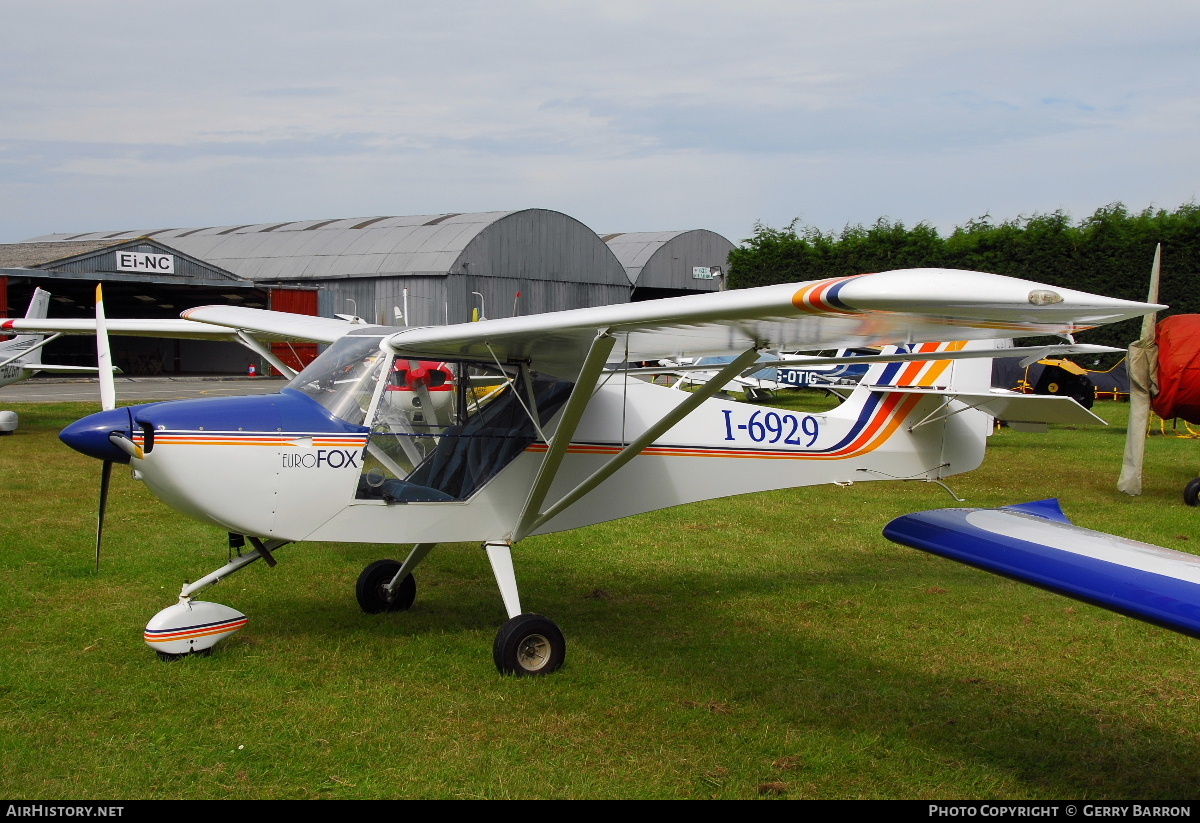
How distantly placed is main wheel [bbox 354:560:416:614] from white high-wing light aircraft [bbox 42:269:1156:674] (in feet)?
0.04

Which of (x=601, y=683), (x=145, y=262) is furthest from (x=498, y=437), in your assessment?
(x=145, y=262)

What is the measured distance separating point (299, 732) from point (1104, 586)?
3.41m

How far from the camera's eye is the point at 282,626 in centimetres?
611

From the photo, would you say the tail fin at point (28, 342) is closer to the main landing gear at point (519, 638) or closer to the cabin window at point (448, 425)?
the cabin window at point (448, 425)

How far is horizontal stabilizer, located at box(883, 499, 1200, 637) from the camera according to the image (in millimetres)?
3143

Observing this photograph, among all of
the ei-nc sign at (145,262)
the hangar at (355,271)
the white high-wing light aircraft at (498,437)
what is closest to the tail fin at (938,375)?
the white high-wing light aircraft at (498,437)

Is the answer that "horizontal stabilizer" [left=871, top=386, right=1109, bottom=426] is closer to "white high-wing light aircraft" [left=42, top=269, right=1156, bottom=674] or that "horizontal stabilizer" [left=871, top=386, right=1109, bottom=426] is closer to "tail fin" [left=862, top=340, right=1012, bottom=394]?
"tail fin" [left=862, top=340, right=1012, bottom=394]

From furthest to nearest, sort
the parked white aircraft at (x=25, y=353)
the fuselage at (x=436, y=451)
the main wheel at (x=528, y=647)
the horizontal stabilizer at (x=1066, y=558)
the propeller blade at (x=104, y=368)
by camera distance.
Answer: the parked white aircraft at (x=25, y=353)
the propeller blade at (x=104, y=368)
the main wheel at (x=528, y=647)
the fuselage at (x=436, y=451)
the horizontal stabilizer at (x=1066, y=558)

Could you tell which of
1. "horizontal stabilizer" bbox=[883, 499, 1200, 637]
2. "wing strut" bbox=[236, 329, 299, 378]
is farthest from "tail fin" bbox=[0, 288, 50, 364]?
"horizontal stabilizer" bbox=[883, 499, 1200, 637]

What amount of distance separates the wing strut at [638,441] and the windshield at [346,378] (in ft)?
3.55

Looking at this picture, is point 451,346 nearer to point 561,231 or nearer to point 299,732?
point 299,732

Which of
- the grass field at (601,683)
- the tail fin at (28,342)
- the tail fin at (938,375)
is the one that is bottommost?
the grass field at (601,683)

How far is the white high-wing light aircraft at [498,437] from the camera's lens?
450 centimetres
